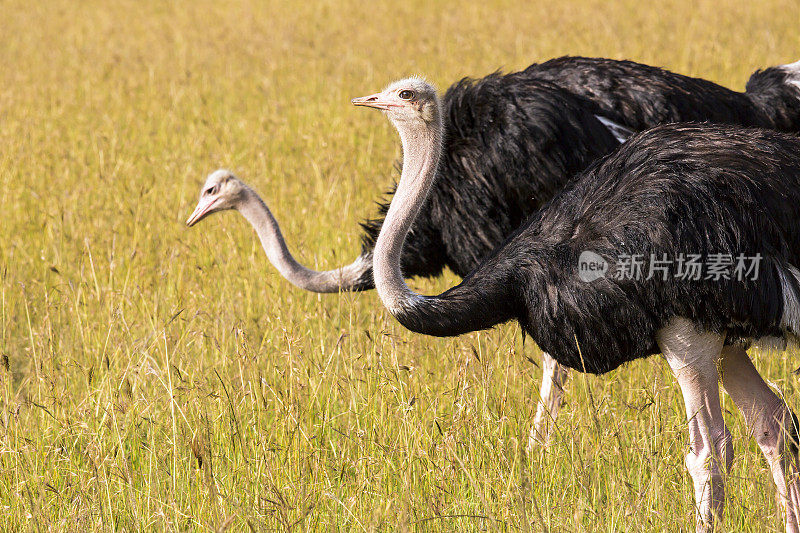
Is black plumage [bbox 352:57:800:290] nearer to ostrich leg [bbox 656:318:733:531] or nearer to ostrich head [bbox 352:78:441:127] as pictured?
ostrich head [bbox 352:78:441:127]

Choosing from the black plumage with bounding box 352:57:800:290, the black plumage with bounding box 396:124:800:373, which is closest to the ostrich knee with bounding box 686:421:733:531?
the black plumage with bounding box 396:124:800:373

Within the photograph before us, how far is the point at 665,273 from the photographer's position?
2.85m

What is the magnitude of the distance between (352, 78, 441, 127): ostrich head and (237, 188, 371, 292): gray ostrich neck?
3.47 feet

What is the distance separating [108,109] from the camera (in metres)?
8.46

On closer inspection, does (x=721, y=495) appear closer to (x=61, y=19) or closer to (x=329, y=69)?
(x=329, y=69)

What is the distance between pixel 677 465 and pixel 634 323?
490mm

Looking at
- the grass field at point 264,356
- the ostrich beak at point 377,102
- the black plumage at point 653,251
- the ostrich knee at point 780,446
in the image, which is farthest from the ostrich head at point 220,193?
the ostrich knee at point 780,446

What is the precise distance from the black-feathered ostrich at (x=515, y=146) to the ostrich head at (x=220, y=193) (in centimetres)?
2

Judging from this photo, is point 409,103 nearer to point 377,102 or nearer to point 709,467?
point 377,102

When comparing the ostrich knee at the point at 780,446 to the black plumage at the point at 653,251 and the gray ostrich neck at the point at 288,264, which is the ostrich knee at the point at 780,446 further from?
the gray ostrich neck at the point at 288,264

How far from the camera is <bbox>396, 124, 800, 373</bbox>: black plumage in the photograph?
2.87 metres

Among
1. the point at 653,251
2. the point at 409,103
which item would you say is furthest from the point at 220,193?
the point at 653,251

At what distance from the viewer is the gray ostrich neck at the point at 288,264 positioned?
4.16 metres

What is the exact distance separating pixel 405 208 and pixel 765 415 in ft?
4.37
